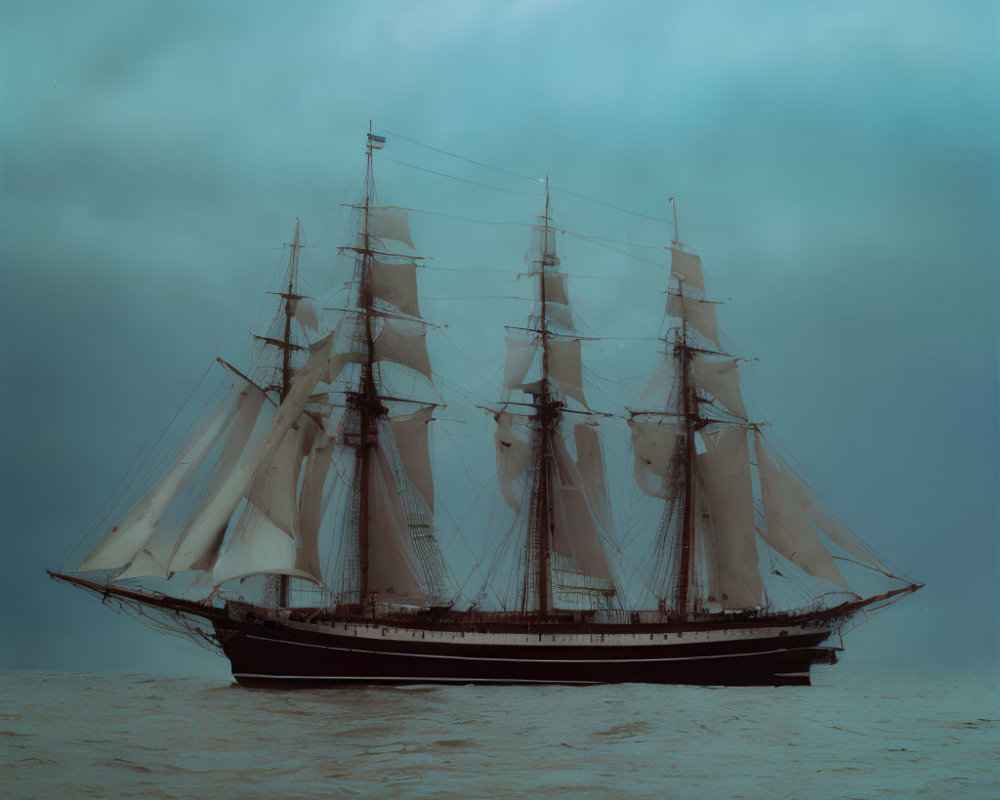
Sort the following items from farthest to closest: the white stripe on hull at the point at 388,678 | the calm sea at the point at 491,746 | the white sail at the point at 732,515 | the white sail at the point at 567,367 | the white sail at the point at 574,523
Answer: the white sail at the point at 567,367 < the white sail at the point at 732,515 < the white sail at the point at 574,523 < the white stripe on hull at the point at 388,678 < the calm sea at the point at 491,746

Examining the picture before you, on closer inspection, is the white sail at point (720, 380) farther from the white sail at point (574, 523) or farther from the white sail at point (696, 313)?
the white sail at point (574, 523)

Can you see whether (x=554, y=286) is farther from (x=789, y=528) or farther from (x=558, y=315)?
(x=789, y=528)

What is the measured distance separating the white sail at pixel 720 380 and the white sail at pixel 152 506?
17646 millimetres

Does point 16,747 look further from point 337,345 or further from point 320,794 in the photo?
point 337,345

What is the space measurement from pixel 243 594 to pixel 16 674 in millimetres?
10144

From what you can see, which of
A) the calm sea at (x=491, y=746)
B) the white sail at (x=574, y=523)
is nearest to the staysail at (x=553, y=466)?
the white sail at (x=574, y=523)

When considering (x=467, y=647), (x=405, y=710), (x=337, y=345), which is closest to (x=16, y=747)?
(x=405, y=710)

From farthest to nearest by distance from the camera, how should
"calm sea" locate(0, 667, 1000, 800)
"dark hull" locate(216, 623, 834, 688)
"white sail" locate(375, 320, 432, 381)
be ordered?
"white sail" locate(375, 320, 432, 381), "dark hull" locate(216, 623, 834, 688), "calm sea" locate(0, 667, 1000, 800)

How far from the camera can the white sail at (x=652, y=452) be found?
114 ft

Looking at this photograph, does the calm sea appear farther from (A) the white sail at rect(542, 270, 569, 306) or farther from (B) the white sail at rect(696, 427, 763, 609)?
(A) the white sail at rect(542, 270, 569, 306)

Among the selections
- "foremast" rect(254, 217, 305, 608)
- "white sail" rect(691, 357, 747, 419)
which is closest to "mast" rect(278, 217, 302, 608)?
"foremast" rect(254, 217, 305, 608)

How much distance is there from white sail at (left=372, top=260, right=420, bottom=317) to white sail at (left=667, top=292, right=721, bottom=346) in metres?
9.81

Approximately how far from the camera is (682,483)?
34.7 m

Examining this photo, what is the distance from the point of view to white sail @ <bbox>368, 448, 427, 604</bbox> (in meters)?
29.3
